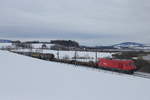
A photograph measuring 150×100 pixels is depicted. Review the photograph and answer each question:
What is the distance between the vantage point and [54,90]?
9.21 ft

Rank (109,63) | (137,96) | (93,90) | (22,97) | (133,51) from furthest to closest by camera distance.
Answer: (133,51), (109,63), (93,90), (137,96), (22,97)

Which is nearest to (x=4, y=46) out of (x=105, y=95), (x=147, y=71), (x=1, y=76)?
(x=147, y=71)

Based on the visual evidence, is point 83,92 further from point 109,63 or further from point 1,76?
point 109,63

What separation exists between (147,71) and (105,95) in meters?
10.5

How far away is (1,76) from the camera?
3.31 metres

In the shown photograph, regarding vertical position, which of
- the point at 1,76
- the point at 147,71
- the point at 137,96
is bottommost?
the point at 147,71

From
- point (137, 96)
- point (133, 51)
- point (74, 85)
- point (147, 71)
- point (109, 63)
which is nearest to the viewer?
point (137, 96)

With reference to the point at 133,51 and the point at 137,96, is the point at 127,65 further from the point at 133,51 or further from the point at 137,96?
the point at 137,96

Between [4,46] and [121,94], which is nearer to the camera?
[121,94]

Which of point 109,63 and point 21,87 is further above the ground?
point 21,87

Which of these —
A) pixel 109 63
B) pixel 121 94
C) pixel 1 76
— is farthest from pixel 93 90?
pixel 109 63

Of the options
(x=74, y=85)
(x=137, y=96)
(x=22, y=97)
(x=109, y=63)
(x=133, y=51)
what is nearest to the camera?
(x=22, y=97)

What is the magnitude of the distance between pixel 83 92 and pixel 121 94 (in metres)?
0.60

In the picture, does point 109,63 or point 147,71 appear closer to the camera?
point 147,71
